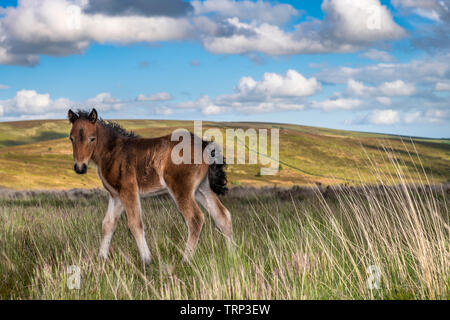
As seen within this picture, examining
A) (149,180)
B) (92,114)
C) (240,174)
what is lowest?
(240,174)

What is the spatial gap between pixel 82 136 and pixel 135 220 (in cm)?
161

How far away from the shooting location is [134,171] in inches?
271

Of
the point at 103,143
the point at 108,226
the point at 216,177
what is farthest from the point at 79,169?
the point at 216,177

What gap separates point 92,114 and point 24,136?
103977 millimetres

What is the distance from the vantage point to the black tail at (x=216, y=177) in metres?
7.54

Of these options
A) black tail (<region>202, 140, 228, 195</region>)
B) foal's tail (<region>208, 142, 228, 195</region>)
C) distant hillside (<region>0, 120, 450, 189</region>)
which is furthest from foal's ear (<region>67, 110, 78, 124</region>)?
foal's tail (<region>208, 142, 228, 195</region>)

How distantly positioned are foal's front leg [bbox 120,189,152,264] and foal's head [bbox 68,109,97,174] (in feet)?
2.73

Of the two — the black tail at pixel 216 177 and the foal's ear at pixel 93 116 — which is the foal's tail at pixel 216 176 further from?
the foal's ear at pixel 93 116

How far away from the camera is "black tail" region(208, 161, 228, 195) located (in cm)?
754

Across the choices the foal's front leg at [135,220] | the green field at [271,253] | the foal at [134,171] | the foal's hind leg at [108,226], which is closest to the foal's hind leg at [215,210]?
the green field at [271,253]

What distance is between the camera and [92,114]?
6.58 m
